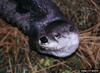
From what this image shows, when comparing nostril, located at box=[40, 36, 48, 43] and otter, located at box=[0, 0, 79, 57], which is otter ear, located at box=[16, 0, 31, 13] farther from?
nostril, located at box=[40, 36, 48, 43]

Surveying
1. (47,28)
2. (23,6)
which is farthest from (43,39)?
(23,6)

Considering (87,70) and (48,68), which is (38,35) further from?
(87,70)

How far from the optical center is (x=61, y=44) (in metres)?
1.75

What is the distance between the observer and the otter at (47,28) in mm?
1750

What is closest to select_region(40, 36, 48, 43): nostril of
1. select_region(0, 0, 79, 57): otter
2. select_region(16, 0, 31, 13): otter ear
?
select_region(0, 0, 79, 57): otter

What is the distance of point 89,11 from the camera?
231 centimetres

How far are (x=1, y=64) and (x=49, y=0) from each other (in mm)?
620

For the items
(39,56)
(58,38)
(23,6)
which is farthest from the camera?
(39,56)

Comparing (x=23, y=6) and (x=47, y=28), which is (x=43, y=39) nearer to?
(x=47, y=28)

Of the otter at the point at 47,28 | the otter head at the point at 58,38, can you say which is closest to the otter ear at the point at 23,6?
the otter at the point at 47,28

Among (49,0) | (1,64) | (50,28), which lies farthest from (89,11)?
(1,64)

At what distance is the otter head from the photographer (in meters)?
1.75

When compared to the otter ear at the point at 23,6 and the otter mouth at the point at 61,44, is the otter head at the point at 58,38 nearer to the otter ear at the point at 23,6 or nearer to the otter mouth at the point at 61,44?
the otter mouth at the point at 61,44

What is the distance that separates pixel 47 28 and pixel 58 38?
0.10 metres
